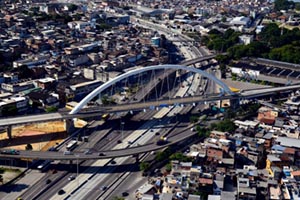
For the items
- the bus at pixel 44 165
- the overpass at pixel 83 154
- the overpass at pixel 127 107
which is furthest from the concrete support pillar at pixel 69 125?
the bus at pixel 44 165

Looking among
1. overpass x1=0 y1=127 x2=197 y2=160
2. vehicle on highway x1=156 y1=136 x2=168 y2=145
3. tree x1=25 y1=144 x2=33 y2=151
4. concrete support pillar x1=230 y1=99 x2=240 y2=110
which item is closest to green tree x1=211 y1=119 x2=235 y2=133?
vehicle on highway x1=156 y1=136 x2=168 y2=145

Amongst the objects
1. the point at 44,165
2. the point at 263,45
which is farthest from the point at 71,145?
the point at 263,45

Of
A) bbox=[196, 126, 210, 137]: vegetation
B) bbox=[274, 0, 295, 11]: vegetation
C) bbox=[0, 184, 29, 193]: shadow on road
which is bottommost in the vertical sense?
bbox=[0, 184, 29, 193]: shadow on road

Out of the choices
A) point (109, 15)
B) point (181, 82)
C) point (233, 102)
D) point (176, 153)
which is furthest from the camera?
point (109, 15)

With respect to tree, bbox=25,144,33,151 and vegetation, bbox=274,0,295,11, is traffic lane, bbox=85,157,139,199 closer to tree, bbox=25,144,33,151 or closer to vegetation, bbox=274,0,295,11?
tree, bbox=25,144,33,151

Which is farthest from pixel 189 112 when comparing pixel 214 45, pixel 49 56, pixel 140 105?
pixel 214 45

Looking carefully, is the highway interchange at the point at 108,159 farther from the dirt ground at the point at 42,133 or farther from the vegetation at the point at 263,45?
the vegetation at the point at 263,45

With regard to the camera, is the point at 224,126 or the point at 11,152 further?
the point at 224,126

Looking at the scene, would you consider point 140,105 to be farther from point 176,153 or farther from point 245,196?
point 245,196

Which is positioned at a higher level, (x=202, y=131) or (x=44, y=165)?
(x=202, y=131)

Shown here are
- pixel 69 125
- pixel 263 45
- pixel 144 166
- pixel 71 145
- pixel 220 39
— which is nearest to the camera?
pixel 144 166

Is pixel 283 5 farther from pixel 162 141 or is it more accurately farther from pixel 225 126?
pixel 162 141
